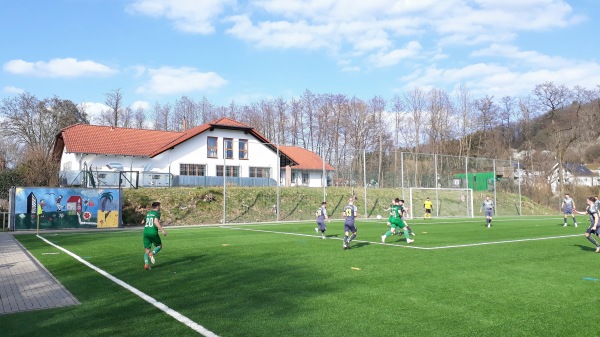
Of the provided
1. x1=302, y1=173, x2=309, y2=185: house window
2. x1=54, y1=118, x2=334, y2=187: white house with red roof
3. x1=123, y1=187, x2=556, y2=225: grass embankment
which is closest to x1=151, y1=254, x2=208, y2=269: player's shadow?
x1=123, y1=187, x2=556, y2=225: grass embankment

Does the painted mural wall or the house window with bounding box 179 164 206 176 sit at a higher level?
the house window with bounding box 179 164 206 176

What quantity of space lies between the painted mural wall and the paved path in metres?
14.4

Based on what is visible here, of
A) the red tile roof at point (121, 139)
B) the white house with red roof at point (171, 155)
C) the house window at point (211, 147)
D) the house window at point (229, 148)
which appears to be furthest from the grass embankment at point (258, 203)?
the house window at point (229, 148)

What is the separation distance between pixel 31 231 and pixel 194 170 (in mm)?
20395

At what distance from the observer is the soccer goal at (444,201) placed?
1638 inches

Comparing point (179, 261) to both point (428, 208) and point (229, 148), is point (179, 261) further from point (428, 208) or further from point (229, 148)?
point (229, 148)

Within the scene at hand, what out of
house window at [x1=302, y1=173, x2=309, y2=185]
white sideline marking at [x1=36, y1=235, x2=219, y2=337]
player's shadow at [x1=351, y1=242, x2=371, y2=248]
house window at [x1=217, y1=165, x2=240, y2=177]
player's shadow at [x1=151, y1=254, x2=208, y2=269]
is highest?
house window at [x1=217, y1=165, x2=240, y2=177]

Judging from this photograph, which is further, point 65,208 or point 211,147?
point 211,147

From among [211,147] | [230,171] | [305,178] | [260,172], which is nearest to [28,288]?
[230,171]

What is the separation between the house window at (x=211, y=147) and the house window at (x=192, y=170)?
5.02 ft

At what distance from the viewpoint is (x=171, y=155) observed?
147 ft

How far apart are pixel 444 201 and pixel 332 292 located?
36602mm

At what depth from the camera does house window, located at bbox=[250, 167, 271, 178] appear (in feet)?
159

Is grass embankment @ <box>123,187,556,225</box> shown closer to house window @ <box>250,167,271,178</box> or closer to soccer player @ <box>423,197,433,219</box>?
soccer player @ <box>423,197,433,219</box>
